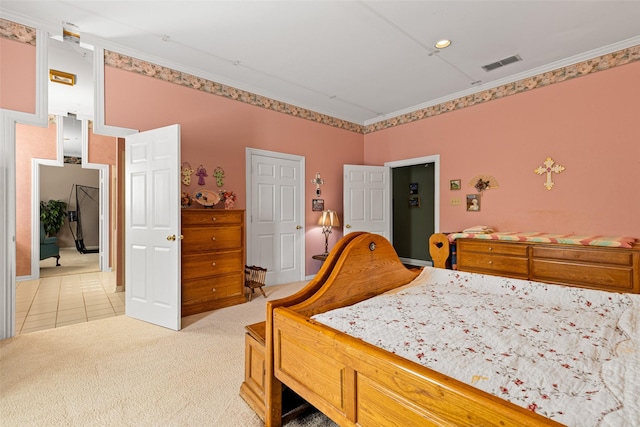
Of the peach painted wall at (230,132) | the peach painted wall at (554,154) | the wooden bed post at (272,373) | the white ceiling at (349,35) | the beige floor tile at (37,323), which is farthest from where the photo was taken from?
the peach painted wall at (230,132)

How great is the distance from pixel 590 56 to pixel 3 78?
19.4ft

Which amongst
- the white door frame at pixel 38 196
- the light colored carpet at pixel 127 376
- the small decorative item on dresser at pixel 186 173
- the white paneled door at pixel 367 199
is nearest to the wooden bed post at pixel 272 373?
the light colored carpet at pixel 127 376

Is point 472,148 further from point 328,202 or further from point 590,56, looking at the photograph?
point 328,202

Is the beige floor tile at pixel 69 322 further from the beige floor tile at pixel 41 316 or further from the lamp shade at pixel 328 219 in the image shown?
the lamp shade at pixel 328 219

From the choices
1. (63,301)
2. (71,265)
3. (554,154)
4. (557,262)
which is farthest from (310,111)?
(71,265)

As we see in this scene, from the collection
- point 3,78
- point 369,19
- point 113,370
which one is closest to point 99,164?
point 3,78

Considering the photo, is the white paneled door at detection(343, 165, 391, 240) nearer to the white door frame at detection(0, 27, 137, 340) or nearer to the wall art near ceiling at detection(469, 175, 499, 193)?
the wall art near ceiling at detection(469, 175, 499, 193)

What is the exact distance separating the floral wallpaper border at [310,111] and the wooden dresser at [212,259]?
1.71m

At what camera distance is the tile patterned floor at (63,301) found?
10.6 feet

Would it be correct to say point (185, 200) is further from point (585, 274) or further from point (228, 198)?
point (585, 274)

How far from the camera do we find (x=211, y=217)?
11.5ft

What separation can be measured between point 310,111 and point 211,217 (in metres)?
2.60

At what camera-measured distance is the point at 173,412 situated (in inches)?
69.2

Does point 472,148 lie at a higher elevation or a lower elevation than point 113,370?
higher
